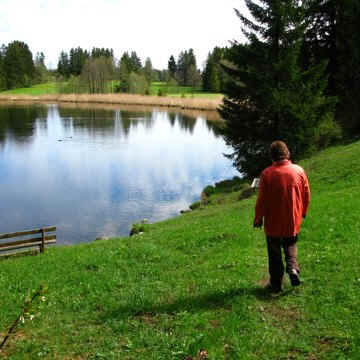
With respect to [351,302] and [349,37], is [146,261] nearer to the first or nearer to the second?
[351,302]

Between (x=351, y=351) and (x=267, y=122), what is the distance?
21.4 metres

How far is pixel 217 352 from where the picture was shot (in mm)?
5812

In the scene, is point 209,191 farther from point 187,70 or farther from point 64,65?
point 64,65

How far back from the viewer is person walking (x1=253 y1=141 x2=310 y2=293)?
7.06 metres

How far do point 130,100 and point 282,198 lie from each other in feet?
350

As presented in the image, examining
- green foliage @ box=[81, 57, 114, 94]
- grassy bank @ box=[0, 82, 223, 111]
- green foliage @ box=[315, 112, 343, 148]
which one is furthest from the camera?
green foliage @ box=[81, 57, 114, 94]

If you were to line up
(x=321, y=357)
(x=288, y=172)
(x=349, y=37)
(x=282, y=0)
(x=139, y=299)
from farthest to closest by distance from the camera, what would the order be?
(x=349, y=37), (x=282, y=0), (x=139, y=299), (x=288, y=172), (x=321, y=357)

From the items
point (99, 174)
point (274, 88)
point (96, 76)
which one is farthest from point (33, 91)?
point (274, 88)

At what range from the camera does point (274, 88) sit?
24219mm

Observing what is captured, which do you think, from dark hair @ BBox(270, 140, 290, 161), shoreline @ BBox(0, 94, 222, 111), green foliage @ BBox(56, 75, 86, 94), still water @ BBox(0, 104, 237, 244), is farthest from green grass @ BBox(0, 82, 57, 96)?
dark hair @ BBox(270, 140, 290, 161)

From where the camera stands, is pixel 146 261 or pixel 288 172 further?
pixel 146 261

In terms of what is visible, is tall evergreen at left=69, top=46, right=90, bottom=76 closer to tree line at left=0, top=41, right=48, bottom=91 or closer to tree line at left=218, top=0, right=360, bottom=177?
tree line at left=0, top=41, right=48, bottom=91

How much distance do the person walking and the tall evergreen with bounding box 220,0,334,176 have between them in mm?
17456

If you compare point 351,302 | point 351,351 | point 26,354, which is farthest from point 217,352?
point 26,354
